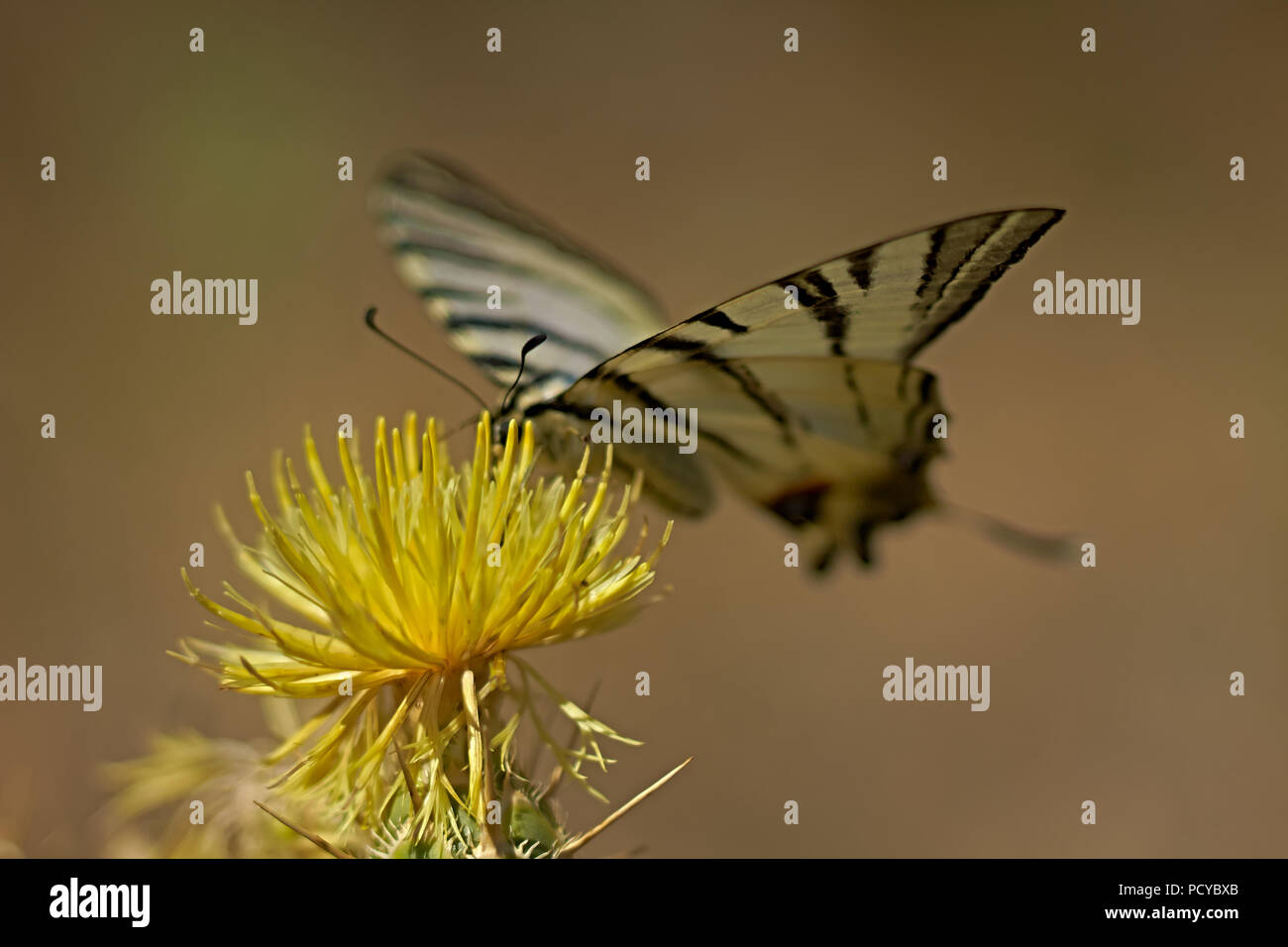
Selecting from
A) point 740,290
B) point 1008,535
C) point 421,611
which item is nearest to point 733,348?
point 421,611

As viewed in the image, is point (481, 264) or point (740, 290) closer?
point (481, 264)

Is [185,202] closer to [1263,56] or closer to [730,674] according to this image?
[730,674]

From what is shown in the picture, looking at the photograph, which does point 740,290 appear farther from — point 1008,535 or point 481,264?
point 481,264

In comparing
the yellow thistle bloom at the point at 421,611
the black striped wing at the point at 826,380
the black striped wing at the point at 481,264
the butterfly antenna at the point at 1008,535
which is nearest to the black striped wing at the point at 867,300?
the black striped wing at the point at 826,380

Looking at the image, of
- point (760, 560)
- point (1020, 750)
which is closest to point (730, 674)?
point (760, 560)

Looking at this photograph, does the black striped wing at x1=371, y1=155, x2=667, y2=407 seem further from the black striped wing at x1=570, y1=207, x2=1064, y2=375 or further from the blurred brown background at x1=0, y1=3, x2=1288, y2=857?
the blurred brown background at x1=0, y1=3, x2=1288, y2=857

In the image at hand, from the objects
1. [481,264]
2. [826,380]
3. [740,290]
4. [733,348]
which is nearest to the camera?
[733,348]
